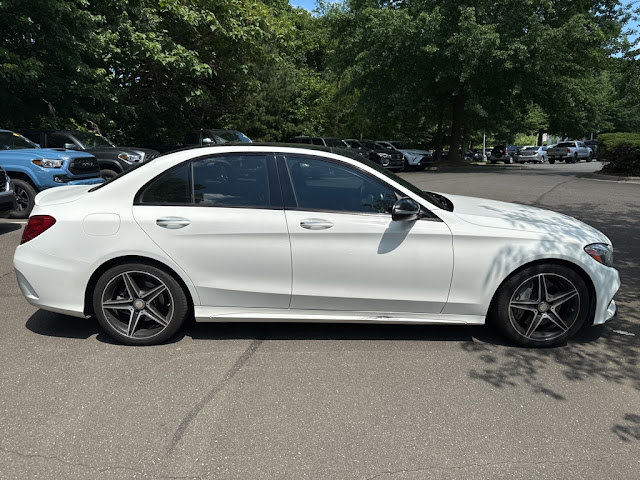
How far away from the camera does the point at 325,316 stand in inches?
149

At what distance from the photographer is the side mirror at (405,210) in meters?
3.55

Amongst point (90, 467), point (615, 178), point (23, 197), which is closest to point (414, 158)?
point (615, 178)

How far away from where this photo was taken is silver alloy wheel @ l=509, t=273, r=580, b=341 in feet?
12.3

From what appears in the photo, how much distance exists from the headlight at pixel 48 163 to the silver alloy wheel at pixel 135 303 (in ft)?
20.8

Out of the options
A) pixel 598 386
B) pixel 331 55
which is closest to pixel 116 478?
pixel 598 386

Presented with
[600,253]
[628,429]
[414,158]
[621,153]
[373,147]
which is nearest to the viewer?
[628,429]

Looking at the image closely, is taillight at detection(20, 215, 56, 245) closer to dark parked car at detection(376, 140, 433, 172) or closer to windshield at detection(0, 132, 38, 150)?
windshield at detection(0, 132, 38, 150)

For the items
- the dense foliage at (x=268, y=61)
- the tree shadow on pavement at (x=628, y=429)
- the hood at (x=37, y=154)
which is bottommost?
the tree shadow on pavement at (x=628, y=429)

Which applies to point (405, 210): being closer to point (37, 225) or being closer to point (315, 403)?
point (315, 403)

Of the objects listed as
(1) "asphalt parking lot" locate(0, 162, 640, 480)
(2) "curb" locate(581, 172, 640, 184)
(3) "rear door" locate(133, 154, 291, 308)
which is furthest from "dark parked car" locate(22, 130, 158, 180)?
(2) "curb" locate(581, 172, 640, 184)

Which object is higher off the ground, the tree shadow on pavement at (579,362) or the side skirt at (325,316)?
the side skirt at (325,316)

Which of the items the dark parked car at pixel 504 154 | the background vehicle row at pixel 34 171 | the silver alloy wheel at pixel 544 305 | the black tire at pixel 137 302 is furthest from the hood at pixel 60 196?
the dark parked car at pixel 504 154

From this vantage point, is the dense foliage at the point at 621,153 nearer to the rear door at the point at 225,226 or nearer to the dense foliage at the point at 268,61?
the dense foliage at the point at 268,61

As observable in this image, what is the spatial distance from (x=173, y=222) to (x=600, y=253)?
130 inches
